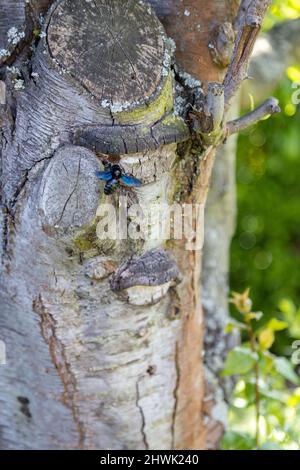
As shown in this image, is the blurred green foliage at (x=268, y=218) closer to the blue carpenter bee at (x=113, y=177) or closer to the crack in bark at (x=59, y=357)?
the crack in bark at (x=59, y=357)

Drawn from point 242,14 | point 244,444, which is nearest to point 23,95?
point 242,14

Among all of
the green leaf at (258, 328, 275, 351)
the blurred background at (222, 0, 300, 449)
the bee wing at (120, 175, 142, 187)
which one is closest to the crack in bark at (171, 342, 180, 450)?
the green leaf at (258, 328, 275, 351)

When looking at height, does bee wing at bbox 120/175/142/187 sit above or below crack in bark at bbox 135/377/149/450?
above

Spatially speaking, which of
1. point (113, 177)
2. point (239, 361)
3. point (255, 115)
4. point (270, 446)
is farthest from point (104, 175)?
point (270, 446)

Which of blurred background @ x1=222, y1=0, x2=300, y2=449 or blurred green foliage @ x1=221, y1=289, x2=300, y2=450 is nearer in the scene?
blurred green foliage @ x1=221, y1=289, x2=300, y2=450

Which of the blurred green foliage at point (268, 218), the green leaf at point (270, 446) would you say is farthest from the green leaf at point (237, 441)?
the blurred green foliage at point (268, 218)

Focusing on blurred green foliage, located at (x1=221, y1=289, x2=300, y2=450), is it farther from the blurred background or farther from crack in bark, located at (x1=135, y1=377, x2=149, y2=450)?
the blurred background

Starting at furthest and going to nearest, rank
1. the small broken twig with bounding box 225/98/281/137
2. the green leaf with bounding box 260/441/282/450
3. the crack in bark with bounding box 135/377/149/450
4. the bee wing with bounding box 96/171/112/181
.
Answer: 1. the green leaf with bounding box 260/441/282/450
2. the crack in bark with bounding box 135/377/149/450
3. the small broken twig with bounding box 225/98/281/137
4. the bee wing with bounding box 96/171/112/181
